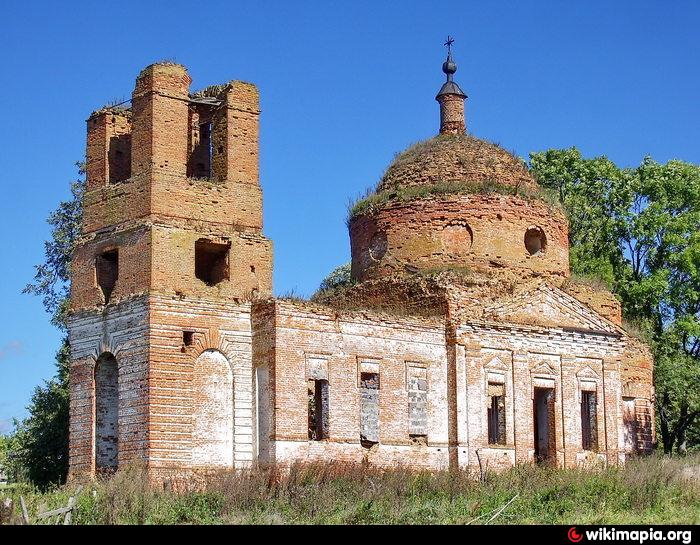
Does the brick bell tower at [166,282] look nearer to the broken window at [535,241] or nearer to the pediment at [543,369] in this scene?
the pediment at [543,369]

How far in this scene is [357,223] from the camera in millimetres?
28406

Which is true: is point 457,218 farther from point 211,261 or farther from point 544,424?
point 211,261

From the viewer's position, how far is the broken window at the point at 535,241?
2766cm

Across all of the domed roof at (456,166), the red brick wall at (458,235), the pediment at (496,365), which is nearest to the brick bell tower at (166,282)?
the red brick wall at (458,235)

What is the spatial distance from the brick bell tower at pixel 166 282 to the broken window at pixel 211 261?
3cm

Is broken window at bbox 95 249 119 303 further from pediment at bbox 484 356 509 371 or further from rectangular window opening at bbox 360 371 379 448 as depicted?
pediment at bbox 484 356 509 371

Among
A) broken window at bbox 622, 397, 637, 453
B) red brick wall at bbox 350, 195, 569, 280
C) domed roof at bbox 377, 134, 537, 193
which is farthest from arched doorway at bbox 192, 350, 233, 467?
broken window at bbox 622, 397, 637, 453

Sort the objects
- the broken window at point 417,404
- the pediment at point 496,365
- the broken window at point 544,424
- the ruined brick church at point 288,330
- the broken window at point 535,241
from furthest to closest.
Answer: the broken window at point 535,241 < the broken window at point 544,424 < the pediment at point 496,365 < the broken window at point 417,404 < the ruined brick church at point 288,330

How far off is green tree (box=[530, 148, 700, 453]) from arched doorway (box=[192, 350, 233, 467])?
13.7 metres

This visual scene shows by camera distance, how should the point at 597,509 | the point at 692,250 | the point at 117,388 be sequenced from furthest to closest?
the point at 692,250 → the point at 117,388 → the point at 597,509

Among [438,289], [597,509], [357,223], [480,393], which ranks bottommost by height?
[597,509]
